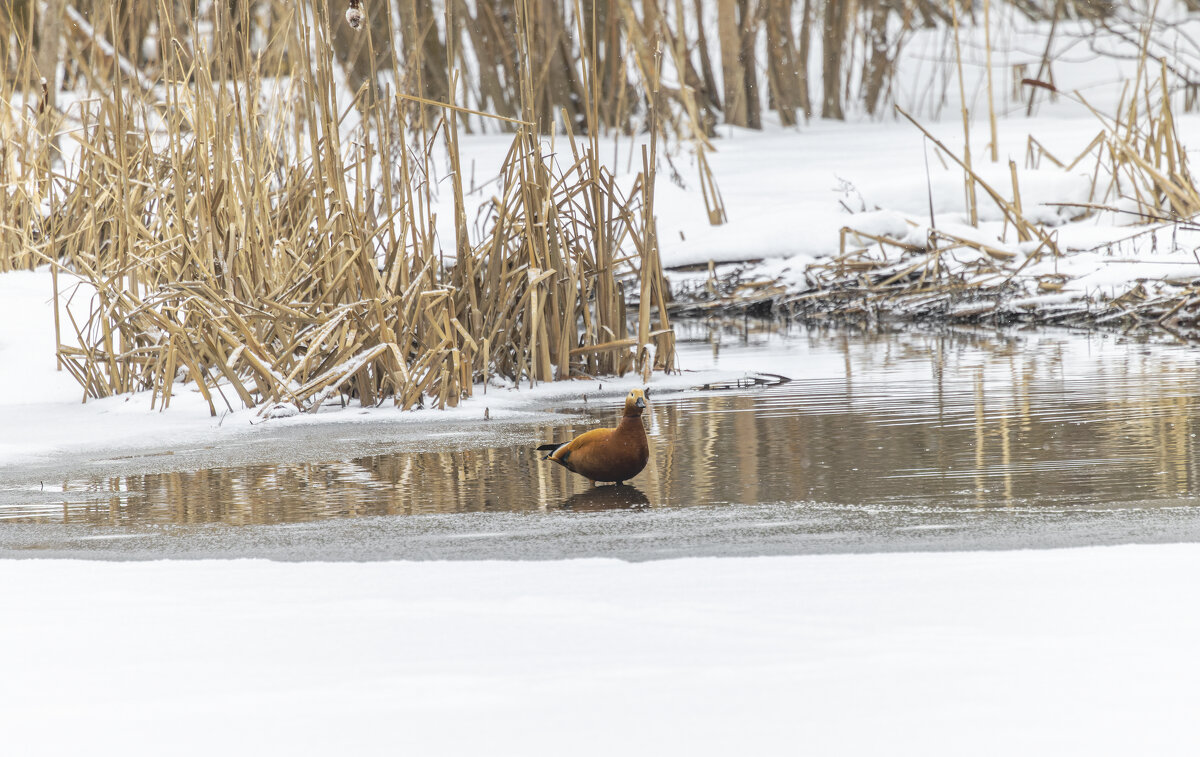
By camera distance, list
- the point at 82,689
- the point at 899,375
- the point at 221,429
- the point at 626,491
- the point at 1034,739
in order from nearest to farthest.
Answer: the point at 1034,739 → the point at 82,689 → the point at 626,491 → the point at 221,429 → the point at 899,375

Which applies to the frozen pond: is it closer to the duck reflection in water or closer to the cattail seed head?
the duck reflection in water

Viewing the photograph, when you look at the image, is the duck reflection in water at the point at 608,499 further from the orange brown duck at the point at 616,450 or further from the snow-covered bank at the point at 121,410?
the snow-covered bank at the point at 121,410

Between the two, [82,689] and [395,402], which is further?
[395,402]

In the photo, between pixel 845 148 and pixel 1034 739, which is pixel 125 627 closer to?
pixel 1034 739

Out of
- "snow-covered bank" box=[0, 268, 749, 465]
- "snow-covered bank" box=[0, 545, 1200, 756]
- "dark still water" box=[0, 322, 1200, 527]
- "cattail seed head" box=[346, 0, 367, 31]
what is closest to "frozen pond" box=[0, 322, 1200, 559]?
"dark still water" box=[0, 322, 1200, 527]

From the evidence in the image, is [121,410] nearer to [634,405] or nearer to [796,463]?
[634,405]

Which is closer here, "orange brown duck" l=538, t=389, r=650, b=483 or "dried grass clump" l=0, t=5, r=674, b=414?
"orange brown duck" l=538, t=389, r=650, b=483

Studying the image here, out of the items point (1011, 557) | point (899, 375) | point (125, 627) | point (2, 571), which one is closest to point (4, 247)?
point (899, 375)

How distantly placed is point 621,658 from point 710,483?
1265 millimetres

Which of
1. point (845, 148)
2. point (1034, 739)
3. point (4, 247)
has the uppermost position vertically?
point (845, 148)

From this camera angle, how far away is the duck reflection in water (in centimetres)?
269

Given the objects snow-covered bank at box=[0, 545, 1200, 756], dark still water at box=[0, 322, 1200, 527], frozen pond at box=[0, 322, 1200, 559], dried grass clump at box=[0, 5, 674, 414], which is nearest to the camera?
snow-covered bank at box=[0, 545, 1200, 756]

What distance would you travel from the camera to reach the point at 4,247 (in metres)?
5.73

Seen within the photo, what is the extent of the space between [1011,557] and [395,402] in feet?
7.98
